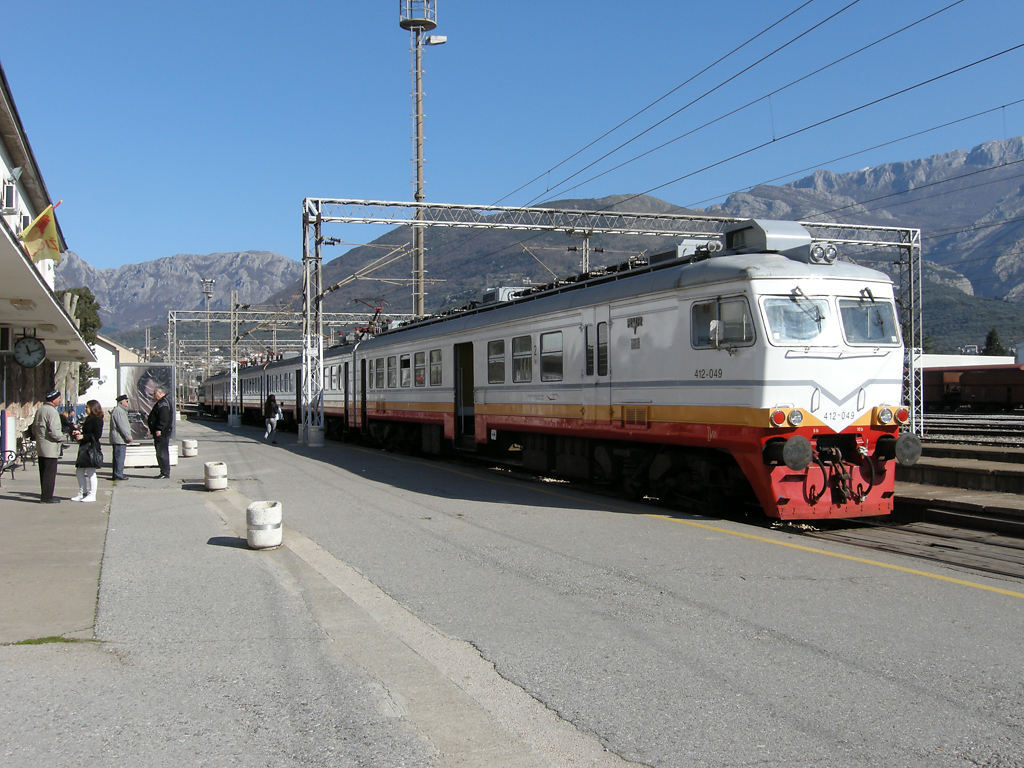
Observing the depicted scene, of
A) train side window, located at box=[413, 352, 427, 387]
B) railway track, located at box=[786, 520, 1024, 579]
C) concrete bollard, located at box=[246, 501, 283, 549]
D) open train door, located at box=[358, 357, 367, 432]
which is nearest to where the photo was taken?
railway track, located at box=[786, 520, 1024, 579]

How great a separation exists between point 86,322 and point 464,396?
154ft

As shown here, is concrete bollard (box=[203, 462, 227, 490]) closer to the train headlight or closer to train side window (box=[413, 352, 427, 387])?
train side window (box=[413, 352, 427, 387])

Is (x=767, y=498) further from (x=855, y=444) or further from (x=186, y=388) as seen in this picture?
(x=186, y=388)

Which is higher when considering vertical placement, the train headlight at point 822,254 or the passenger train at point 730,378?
the train headlight at point 822,254

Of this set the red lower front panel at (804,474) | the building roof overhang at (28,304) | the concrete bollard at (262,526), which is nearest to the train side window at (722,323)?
the red lower front panel at (804,474)

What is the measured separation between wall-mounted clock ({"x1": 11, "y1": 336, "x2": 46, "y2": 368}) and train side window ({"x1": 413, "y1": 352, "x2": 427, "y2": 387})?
349 inches

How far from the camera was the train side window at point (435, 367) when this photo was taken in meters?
20.6

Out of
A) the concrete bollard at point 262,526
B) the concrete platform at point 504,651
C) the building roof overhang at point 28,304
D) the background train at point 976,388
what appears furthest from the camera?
the background train at point 976,388

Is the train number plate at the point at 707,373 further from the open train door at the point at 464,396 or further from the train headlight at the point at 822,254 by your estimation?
the open train door at the point at 464,396

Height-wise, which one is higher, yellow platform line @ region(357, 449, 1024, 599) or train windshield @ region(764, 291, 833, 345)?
train windshield @ region(764, 291, 833, 345)

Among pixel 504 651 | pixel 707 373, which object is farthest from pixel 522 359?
pixel 504 651

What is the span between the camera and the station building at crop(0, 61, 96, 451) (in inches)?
527

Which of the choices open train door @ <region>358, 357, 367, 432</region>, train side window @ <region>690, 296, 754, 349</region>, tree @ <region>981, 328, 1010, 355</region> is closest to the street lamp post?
open train door @ <region>358, 357, 367, 432</region>

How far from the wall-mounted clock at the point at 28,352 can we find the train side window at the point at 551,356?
12.8 metres
